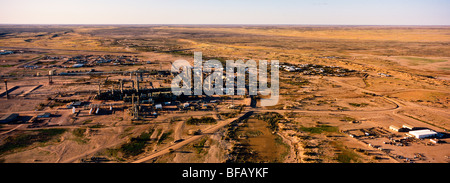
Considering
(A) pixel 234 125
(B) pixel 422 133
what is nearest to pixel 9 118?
(A) pixel 234 125

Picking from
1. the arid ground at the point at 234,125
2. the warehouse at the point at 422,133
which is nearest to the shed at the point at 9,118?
the arid ground at the point at 234,125

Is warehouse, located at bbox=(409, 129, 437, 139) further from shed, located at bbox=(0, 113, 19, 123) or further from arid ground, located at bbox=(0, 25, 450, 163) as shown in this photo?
shed, located at bbox=(0, 113, 19, 123)

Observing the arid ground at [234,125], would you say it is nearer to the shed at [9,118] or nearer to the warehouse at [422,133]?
the warehouse at [422,133]

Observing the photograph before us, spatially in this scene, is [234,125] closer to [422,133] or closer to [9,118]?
[422,133]

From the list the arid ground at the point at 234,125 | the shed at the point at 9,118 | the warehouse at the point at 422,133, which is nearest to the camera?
the arid ground at the point at 234,125

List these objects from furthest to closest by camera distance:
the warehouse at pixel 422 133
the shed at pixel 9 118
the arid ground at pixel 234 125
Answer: the shed at pixel 9 118, the warehouse at pixel 422 133, the arid ground at pixel 234 125

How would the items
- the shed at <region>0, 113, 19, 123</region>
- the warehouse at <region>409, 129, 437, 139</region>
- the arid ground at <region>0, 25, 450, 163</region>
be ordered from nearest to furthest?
the arid ground at <region>0, 25, 450, 163</region> < the warehouse at <region>409, 129, 437, 139</region> < the shed at <region>0, 113, 19, 123</region>

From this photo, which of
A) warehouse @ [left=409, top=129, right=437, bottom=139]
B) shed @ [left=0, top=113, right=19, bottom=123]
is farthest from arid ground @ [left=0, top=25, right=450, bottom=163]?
shed @ [left=0, top=113, right=19, bottom=123]

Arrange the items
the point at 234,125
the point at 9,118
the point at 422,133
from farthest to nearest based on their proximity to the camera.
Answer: the point at 234,125
the point at 9,118
the point at 422,133

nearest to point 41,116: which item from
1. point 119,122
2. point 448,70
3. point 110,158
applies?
point 119,122

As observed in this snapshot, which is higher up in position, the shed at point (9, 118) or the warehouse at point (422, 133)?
the shed at point (9, 118)
